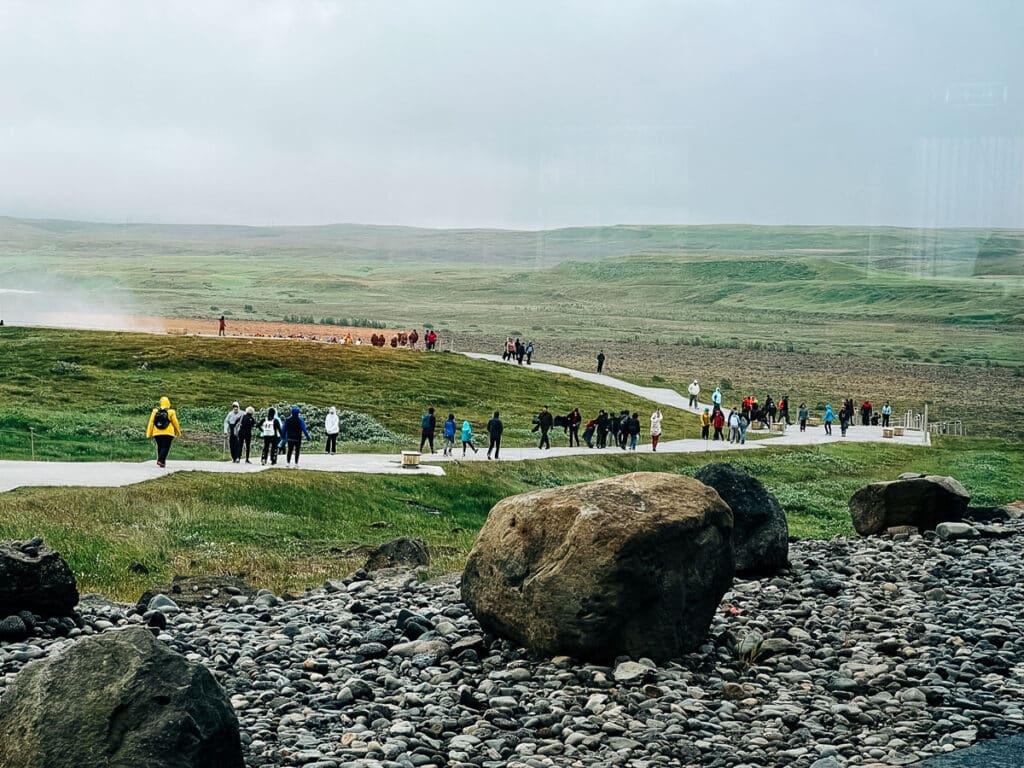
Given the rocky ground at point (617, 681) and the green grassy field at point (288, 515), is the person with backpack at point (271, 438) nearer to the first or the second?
the green grassy field at point (288, 515)

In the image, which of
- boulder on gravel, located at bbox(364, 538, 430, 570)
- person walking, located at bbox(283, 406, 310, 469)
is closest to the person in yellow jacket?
person walking, located at bbox(283, 406, 310, 469)

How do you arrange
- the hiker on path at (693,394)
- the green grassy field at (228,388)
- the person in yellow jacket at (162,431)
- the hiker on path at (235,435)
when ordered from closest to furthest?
the person in yellow jacket at (162,431)
the hiker on path at (235,435)
the green grassy field at (228,388)
the hiker on path at (693,394)

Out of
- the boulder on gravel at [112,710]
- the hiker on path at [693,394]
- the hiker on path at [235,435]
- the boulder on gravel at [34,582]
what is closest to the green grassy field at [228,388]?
the hiker on path at [693,394]

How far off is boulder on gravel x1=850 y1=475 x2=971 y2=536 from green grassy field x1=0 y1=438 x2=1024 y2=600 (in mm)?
3796

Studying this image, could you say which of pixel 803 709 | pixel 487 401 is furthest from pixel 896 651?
pixel 487 401

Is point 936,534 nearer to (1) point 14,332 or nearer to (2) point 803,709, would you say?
(2) point 803,709

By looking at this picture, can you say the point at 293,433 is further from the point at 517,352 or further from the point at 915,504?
the point at 517,352

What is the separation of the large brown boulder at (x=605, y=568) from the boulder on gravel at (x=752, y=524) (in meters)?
4.33

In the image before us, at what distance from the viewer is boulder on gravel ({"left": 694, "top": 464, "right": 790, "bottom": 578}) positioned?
63.5ft

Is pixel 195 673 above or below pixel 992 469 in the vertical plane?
above

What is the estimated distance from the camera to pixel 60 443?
3656 cm

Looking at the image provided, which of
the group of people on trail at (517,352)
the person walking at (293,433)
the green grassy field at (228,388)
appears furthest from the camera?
the group of people on trail at (517,352)

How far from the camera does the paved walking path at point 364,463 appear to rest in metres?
28.1

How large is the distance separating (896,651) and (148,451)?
82.9 feet
